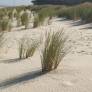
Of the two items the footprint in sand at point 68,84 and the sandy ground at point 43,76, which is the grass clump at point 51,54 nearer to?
the sandy ground at point 43,76

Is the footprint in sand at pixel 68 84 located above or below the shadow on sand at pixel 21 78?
above

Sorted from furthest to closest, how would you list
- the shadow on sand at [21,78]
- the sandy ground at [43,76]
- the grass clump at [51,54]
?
the grass clump at [51,54] < the shadow on sand at [21,78] < the sandy ground at [43,76]

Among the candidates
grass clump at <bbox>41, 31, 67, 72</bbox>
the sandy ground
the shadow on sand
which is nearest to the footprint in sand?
the sandy ground

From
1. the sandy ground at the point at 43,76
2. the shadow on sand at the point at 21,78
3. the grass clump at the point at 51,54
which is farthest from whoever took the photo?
the grass clump at the point at 51,54

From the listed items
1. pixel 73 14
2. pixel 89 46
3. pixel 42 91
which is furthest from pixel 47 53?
pixel 73 14

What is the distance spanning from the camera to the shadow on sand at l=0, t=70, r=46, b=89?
4534 millimetres

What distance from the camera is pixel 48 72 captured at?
Result: 16.8 ft

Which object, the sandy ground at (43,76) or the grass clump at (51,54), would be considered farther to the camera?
the grass clump at (51,54)

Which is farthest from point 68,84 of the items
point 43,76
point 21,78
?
point 21,78

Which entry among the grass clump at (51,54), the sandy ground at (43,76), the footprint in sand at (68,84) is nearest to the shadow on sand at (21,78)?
the sandy ground at (43,76)

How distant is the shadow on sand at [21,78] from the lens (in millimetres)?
4534

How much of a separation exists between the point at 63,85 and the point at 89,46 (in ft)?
12.5

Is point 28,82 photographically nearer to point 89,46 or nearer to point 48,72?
point 48,72

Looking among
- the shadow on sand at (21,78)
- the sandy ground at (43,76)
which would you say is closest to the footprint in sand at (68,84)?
the sandy ground at (43,76)
